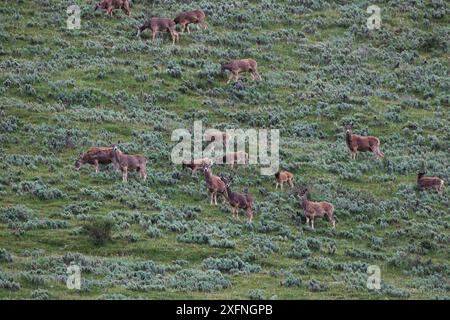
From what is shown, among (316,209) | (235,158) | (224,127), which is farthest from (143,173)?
(224,127)

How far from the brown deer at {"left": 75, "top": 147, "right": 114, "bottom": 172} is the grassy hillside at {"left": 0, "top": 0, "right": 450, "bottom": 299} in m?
0.30

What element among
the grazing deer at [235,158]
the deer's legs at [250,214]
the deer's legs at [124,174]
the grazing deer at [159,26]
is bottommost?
the deer's legs at [250,214]

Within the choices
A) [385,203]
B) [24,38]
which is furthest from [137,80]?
[385,203]

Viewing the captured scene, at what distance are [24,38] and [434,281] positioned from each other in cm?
2662

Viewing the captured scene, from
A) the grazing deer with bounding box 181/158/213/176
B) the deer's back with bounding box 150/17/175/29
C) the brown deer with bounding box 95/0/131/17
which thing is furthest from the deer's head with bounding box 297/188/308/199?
the brown deer with bounding box 95/0/131/17

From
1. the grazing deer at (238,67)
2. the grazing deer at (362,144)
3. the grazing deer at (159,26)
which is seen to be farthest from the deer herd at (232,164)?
the grazing deer at (159,26)

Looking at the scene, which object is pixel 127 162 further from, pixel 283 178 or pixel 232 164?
pixel 283 178

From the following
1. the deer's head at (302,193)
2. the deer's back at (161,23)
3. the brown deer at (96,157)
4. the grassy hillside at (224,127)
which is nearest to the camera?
the grassy hillside at (224,127)

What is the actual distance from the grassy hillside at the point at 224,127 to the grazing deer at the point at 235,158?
0.36 metres

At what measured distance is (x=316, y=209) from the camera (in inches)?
1494

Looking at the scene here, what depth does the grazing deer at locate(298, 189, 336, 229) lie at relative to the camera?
37.8 m

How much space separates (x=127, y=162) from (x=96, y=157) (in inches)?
45.6

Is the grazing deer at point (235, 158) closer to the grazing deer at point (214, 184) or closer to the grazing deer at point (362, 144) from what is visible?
the grazing deer at point (214, 184)

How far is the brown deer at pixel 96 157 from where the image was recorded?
40.2m
